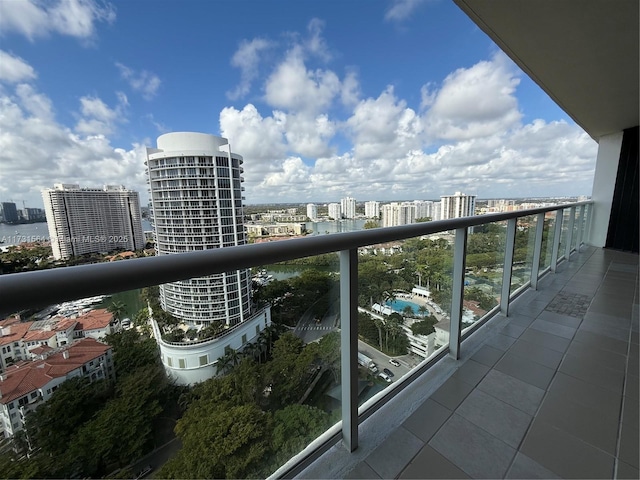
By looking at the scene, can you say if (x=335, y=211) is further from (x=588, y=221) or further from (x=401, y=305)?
(x=588, y=221)

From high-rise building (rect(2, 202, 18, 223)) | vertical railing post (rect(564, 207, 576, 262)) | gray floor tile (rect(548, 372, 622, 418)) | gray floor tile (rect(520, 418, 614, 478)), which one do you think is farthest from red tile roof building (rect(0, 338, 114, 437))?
high-rise building (rect(2, 202, 18, 223))

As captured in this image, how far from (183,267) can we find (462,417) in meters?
1.70

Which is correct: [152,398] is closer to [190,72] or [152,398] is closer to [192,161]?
[192,161]

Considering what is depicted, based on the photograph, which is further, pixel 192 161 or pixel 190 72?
pixel 190 72

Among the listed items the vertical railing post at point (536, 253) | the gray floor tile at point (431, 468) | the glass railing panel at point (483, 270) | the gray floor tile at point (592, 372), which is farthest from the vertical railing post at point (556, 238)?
the gray floor tile at point (431, 468)

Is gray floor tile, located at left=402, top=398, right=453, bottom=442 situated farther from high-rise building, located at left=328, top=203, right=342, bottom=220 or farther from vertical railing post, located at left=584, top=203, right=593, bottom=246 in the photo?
vertical railing post, located at left=584, top=203, right=593, bottom=246

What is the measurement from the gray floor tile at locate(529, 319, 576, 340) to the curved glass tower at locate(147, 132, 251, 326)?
287 cm

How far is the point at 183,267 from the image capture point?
2.11 ft

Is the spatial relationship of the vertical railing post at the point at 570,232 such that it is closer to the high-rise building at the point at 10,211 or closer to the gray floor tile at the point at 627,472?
the gray floor tile at the point at 627,472

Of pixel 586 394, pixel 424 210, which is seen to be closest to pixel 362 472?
pixel 586 394

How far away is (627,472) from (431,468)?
0.86 meters

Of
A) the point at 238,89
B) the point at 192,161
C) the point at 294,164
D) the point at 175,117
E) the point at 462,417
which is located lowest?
the point at 462,417

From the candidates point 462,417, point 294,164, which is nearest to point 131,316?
point 462,417

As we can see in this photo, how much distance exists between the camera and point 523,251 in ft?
9.93
